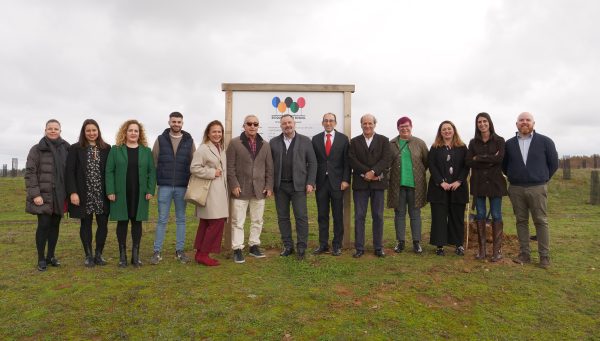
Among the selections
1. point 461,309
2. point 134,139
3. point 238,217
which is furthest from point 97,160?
point 461,309

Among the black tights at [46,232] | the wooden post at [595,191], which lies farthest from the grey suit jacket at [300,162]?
the wooden post at [595,191]

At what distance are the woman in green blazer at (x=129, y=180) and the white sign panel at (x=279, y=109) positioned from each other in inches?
80.8

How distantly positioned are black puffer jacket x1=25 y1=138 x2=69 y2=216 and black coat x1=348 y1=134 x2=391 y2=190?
15.8 feet

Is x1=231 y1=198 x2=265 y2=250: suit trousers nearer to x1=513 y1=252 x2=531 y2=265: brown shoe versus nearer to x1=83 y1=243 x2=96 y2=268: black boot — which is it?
x1=83 y1=243 x2=96 y2=268: black boot

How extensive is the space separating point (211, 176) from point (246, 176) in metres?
0.65

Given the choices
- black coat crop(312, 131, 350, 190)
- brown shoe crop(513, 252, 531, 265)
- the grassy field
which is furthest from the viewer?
black coat crop(312, 131, 350, 190)

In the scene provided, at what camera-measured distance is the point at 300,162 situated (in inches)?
282

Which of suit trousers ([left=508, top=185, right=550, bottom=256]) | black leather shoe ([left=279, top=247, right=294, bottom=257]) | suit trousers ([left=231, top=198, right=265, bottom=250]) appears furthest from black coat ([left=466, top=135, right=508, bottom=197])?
suit trousers ([left=231, top=198, right=265, bottom=250])

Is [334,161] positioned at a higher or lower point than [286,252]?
higher

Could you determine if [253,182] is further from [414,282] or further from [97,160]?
[414,282]

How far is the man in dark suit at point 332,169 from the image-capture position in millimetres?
7320

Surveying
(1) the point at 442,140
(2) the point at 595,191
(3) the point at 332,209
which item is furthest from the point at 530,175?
(2) the point at 595,191

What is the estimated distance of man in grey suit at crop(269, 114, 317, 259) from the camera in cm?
715

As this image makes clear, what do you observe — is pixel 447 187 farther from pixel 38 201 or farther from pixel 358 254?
pixel 38 201
